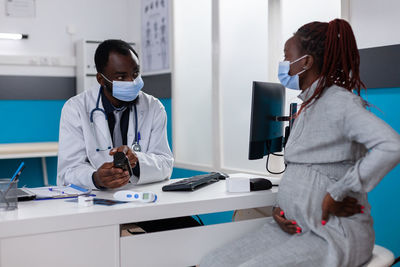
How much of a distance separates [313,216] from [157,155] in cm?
86

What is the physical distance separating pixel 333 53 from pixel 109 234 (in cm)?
85

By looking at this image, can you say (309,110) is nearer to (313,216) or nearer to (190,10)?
(313,216)

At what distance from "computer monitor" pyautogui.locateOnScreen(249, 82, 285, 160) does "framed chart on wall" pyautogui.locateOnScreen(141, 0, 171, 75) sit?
2.43 m

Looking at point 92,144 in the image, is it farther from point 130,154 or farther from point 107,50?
point 107,50

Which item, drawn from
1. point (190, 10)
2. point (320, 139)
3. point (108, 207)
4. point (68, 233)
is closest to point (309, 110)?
point (320, 139)

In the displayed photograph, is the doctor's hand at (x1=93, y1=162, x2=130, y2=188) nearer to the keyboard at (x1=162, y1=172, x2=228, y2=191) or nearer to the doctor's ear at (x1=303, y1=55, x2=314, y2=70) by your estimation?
the keyboard at (x1=162, y1=172, x2=228, y2=191)

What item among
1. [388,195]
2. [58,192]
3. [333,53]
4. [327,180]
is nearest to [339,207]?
[327,180]

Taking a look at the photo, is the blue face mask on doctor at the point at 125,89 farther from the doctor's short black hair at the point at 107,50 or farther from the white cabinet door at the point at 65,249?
the white cabinet door at the point at 65,249

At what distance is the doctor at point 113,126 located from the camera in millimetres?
1867

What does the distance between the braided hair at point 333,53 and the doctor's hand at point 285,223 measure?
343 mm

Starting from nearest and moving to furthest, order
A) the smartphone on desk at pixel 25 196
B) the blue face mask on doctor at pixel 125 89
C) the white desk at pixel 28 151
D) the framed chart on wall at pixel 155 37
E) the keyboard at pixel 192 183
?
the smartphone on desk at pixel 25 196 → the keyboard at pixel 192 183 → the blue face mask on doctor at pixel 125 89 → the white desk at pixel 28 151 → the framed chart on wall at pixel 155 37

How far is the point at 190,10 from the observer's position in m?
3.92

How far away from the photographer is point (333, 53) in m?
1.40

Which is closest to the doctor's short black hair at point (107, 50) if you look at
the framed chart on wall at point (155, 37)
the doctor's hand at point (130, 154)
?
the doctor's hand at point (130, 154)
